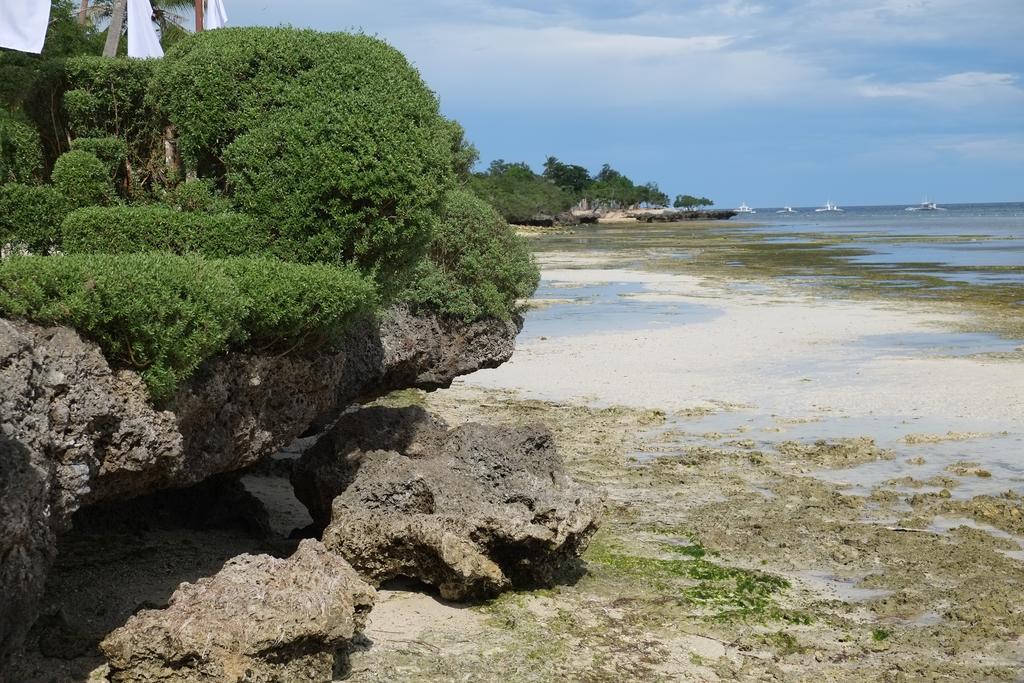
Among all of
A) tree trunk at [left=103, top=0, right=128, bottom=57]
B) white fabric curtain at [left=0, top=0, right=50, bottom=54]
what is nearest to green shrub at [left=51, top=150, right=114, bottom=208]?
white fabric curtain at [left=0, top=0, right=50, bottom=54]

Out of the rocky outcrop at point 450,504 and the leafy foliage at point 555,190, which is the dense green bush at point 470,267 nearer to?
the rocky outcrop at point 450,504

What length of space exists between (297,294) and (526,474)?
103 inches

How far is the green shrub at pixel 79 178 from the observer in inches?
319

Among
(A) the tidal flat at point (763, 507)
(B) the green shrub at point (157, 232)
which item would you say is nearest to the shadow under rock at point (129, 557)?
(A) the tidal flat at point (763, 507)

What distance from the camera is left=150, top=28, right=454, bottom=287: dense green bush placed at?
7641 millimetres

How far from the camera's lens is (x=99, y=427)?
20.2 feet

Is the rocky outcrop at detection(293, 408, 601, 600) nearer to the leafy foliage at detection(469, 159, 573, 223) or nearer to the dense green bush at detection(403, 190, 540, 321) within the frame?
the dense green bush at detection(403, 190, 540, 321)

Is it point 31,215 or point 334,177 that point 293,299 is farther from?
point 31,215

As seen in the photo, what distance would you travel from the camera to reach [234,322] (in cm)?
668

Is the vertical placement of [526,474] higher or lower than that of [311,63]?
lower

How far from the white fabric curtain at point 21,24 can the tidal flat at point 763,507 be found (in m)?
5.30

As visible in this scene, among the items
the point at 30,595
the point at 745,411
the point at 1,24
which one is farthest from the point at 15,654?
the point at 745,411

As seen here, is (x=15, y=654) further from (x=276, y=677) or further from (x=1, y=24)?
(x=1, y=24)

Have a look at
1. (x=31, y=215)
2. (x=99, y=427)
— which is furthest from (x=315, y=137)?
(x=99, y=427)
